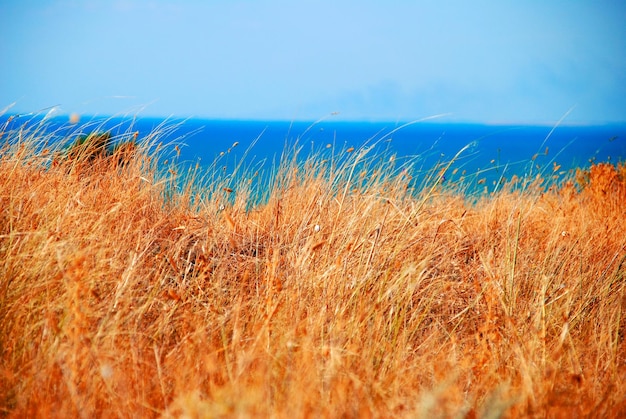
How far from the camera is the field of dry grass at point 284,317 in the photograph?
1632 mm

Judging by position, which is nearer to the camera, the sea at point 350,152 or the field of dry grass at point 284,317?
the field of dry grass at point 284,317

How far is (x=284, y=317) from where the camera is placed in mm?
2164

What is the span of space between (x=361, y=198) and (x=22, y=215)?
6.19 ft

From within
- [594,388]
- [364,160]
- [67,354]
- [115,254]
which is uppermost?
[364,160]

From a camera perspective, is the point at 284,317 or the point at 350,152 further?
the point at 350,152

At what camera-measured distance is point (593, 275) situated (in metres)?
3.14

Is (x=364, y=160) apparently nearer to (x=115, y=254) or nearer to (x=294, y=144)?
(x=294, y=144)

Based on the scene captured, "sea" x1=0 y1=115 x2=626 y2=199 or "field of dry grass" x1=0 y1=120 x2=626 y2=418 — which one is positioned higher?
"sea" x1=0 y1=115 x2=626 y2=199

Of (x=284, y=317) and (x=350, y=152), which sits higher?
(x=350, y=152)

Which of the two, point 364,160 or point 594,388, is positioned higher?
point 364,160

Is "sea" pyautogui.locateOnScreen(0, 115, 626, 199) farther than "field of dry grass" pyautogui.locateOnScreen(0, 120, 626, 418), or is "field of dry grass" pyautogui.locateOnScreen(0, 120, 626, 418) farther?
"sea" pyautogui.locateOnScreen(0, 115, 626, 199)

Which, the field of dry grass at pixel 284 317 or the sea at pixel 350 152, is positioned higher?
the sea at pixel 350 152

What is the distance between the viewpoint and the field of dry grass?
163 cm

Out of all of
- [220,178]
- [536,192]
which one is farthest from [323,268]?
[536,192]
